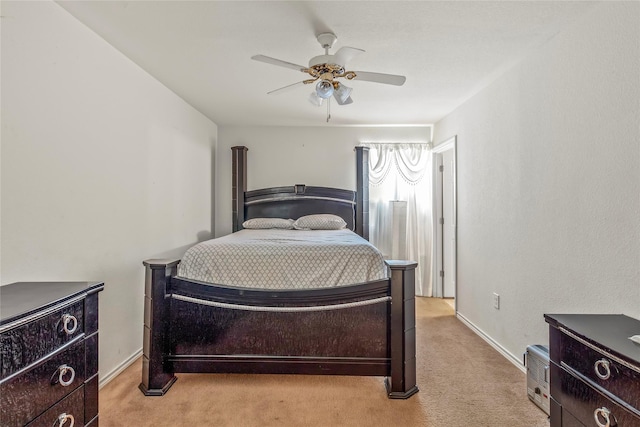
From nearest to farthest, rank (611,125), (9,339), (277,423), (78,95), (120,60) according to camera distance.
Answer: (9,339) < (611,125) < (277,423) < (78,95) < (120,60)

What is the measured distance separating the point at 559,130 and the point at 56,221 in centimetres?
306

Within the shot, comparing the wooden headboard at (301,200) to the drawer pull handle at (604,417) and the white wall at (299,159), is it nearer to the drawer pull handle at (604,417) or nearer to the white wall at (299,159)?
the white wall at (299,159)

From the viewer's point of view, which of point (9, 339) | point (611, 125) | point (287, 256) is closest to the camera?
point (9, 339)

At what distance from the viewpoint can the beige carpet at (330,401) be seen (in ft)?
6.11

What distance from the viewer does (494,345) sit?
2.83m

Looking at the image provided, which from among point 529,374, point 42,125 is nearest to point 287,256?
point 42,125

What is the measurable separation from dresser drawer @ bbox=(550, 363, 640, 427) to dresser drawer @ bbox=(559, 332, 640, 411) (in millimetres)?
32

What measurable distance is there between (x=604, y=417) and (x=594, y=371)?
0.15 m

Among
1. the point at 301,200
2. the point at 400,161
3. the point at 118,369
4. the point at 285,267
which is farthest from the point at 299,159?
the point at 118,369

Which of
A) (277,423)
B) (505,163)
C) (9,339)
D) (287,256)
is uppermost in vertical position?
(505,163)

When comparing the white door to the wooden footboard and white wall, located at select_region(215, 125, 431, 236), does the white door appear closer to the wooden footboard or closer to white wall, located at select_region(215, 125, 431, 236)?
white wall, located at select_region(215, 125, 431, 236)

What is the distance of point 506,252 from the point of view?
2.69 meters

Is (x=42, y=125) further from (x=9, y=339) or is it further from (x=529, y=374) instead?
(x=529, y=374)

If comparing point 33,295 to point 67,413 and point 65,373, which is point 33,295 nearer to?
point 65,373
